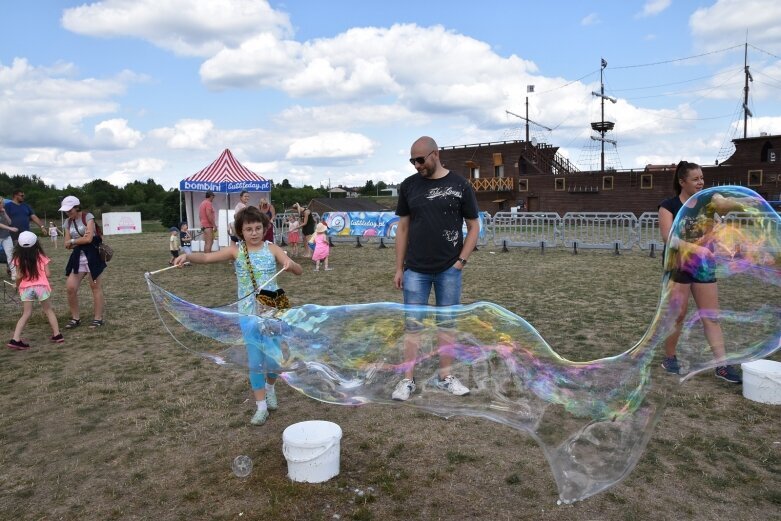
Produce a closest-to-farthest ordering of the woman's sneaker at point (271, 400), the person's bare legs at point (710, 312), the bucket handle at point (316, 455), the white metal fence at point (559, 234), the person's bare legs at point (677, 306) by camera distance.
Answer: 1. the person's bare legs at point (677, 306)
2. the person's bare legs at point (710, 312)
3. the bucket handle at point (316, 455)
4. the woman's sneaker at point (271, 400)
5. the white metal fence at point (559, 234)

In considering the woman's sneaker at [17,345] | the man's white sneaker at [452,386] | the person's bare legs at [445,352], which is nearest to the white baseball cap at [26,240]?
the woman's sneaker at [17,345]

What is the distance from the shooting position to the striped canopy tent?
65.1ft

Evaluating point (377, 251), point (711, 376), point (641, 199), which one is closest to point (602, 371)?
point (711, 376)

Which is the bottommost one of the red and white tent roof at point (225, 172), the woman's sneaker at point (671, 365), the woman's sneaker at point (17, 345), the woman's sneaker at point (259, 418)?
the woman's sneaker at point (259, 418)

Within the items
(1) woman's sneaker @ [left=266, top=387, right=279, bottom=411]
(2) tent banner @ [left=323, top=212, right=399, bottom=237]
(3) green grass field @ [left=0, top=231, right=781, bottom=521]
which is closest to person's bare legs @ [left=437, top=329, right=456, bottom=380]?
(3) green grass field @ [left=0, top=231, right=781, bottom=521]

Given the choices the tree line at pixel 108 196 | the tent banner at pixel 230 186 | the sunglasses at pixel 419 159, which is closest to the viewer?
the sunglasses at pixel 419 159

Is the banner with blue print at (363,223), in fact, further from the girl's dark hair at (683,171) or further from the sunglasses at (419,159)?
the sunglasses at (419,159)

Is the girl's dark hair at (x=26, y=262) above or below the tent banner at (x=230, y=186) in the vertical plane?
below

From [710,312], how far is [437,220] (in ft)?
6.94

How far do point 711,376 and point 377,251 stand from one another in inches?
586

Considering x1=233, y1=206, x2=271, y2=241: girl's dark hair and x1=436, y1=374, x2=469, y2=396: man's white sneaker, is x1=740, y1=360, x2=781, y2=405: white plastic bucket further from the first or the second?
x1=233, y1=206, x2=271, y2=241: girl's dark hair

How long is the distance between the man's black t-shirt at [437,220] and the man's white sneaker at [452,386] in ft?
4.61

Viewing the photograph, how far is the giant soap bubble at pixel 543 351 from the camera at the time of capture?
3.07m

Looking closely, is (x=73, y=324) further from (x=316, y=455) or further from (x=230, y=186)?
(x=230, y=186)
